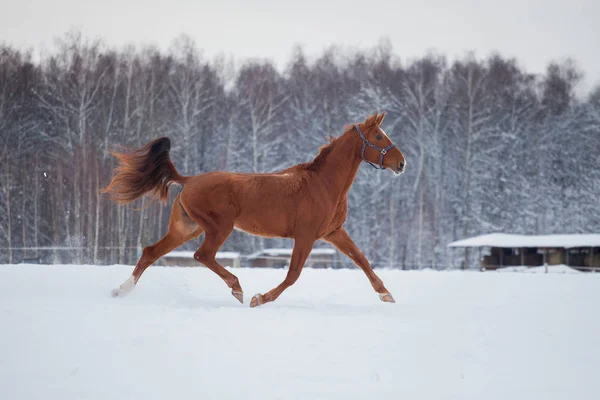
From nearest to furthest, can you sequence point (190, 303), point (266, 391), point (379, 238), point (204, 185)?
point (266, 391)
point (190, 303)
point (204, 185)
point (379, 238)

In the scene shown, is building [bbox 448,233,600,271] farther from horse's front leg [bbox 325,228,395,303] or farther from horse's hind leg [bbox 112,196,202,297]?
horse's hind leg [bbox 112,196,202,297]

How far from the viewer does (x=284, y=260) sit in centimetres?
2745

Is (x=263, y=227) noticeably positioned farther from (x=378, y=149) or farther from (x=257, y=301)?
(x=378, y=149)

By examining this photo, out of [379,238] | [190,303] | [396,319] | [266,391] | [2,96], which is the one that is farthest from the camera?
[379,238]

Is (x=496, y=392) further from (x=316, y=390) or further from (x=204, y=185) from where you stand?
(x=204, y=185)

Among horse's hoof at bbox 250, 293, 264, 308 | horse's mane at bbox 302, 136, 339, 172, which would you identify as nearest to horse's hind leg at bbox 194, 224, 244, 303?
horse's hoof at bbox 250, 293, 264, 308

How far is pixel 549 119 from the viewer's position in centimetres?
3138

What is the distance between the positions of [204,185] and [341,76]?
26954 mm

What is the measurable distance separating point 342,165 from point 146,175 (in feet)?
6.33

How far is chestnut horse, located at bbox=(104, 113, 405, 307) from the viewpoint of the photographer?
5.78m

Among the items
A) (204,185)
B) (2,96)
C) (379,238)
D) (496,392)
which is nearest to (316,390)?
(496,392)

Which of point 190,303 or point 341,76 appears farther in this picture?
point 341,76

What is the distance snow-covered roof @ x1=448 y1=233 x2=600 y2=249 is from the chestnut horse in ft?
74.6

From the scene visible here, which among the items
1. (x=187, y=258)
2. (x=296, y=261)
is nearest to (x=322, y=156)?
(x=296, y=261)
